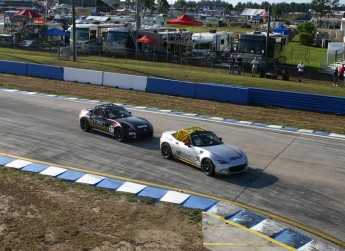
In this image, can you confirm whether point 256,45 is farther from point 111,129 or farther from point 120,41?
point 111,129

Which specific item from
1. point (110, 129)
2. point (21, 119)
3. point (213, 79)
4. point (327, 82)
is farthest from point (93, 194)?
point (327, 82)

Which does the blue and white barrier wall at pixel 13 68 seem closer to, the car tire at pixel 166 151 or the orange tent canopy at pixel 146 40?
the orange tent canopy at pixel 146 40

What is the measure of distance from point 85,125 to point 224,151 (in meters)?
7.62

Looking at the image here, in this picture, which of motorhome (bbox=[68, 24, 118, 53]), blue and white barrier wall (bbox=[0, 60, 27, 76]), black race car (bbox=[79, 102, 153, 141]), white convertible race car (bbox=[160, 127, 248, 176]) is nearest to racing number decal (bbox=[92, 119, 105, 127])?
black race car (bbox=[79, 102, 153, 141])

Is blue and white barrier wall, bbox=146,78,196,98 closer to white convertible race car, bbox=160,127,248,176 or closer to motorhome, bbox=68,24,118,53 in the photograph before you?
white convertible race car, bbox=160,127,248,176

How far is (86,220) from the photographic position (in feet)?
38.8

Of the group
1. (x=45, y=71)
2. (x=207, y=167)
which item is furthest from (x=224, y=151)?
(x=45, y=71)

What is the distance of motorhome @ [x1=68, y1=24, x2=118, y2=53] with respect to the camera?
50.1 m

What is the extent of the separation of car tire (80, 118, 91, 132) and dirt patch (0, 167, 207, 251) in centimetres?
600

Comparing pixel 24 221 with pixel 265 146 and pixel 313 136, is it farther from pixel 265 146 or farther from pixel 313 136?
pixel 313 136

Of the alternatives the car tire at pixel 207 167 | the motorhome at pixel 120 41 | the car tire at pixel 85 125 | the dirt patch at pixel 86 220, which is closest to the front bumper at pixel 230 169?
the car tire at pixel 207 167

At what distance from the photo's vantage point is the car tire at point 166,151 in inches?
660

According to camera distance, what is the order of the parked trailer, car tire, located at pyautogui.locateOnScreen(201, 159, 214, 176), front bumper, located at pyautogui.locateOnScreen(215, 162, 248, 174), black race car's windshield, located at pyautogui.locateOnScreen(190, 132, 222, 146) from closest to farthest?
front bumper, located at pyautogui.locateOnScreen(215, 162, 248, 174) → car tire, located at pyautogui.locateOnScreen(201, 159, 214, 176) → black race car's windshield, located at pyautogui.locateOnScreen(190, 132, 222, 146) → the parked trailer

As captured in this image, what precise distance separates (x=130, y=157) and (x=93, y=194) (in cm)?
359
